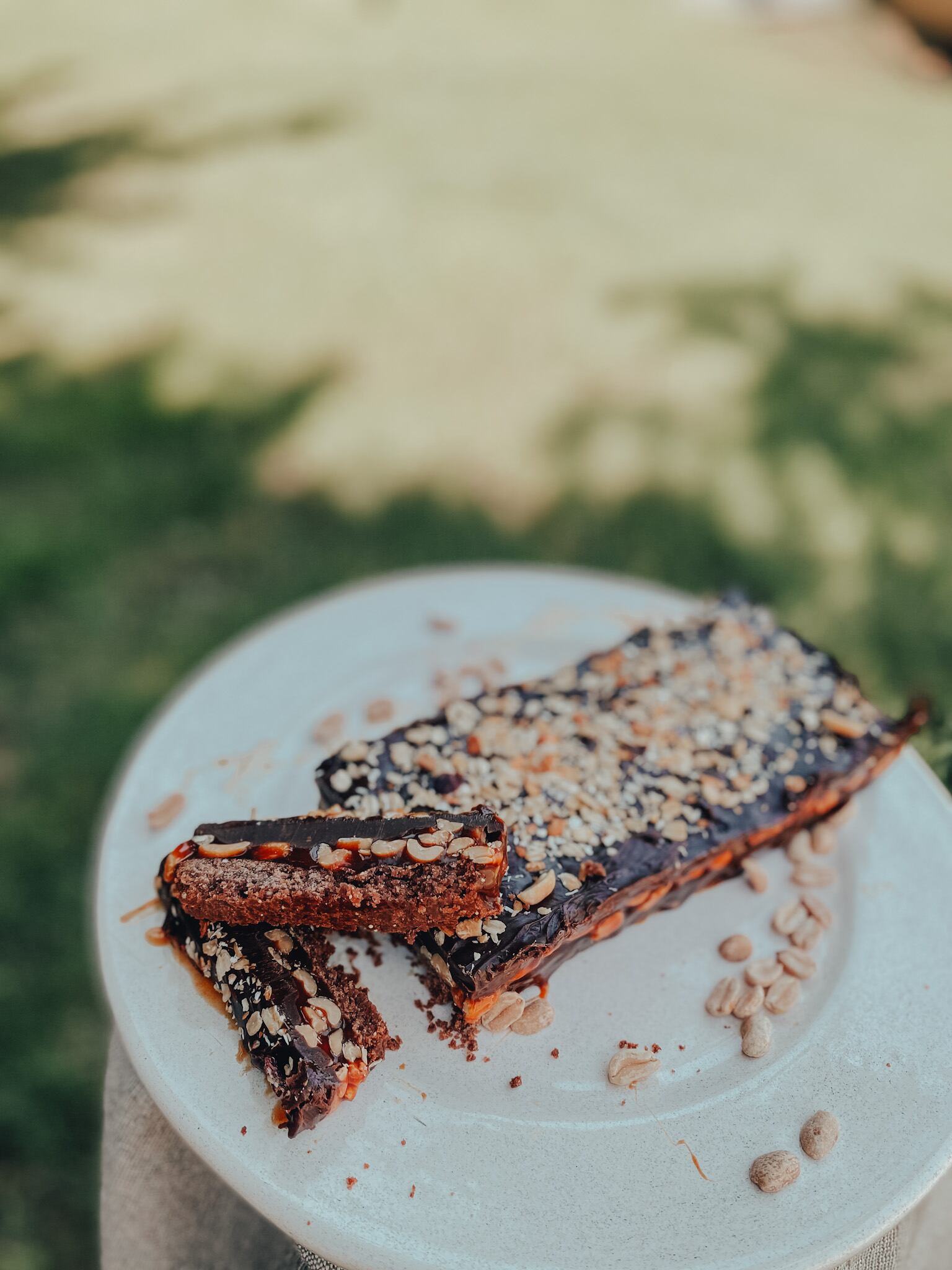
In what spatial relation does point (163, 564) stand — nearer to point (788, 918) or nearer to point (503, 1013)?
point (503, 1013)

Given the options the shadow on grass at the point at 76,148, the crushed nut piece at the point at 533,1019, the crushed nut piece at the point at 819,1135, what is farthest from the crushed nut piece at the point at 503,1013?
the shadow on grass at the point at 76,148

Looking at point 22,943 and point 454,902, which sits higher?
point 454,902

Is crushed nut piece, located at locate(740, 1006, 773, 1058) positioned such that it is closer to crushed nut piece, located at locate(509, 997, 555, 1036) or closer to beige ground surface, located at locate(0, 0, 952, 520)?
crushed nut piece, located at locate(509, 997, 555, 1036)

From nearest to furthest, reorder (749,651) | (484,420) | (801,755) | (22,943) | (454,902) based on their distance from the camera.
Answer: (454,902) < (801,755) < (749,651) < (22,943) < (484,420)

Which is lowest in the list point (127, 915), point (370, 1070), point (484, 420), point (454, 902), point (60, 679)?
point (60, 679)

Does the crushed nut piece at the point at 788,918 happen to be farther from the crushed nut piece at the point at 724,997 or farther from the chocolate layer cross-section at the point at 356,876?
the chocolate layer cross-section at the point at 356,876

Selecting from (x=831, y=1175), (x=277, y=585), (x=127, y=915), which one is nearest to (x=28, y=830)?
(x=277, y=585)

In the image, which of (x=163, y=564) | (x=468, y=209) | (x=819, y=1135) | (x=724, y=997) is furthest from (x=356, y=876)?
(x=468, y=209)

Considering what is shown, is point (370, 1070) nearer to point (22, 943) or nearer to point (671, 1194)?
point (671, 1194)
